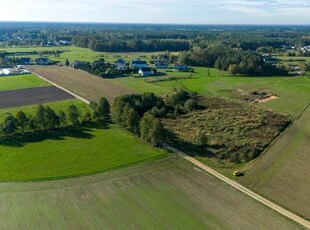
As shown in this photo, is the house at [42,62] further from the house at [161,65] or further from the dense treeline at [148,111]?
the dense treeline at [148,111]

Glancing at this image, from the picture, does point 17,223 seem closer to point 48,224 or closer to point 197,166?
point 48,224

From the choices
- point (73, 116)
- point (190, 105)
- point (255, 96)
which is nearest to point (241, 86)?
point (255, 96)

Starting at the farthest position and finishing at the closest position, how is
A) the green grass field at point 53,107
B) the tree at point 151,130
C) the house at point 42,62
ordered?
the house at point 42,62
the green grass field at point 53,107
the tree at point 151,130

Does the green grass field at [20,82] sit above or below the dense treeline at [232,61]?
below

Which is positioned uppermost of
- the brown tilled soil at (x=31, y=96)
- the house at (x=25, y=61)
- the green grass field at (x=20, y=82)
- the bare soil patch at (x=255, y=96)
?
the house at (x=25, y=61)

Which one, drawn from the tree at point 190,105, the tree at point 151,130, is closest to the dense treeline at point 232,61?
the tree at point 190,105

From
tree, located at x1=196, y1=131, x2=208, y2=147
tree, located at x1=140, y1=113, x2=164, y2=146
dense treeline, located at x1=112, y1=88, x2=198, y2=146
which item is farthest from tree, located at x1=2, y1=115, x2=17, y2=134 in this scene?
tree, located at x1=196, y1=131, x2=208, y2=147

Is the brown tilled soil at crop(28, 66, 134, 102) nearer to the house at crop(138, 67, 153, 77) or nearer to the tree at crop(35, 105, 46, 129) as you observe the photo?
the house at crop(138, 67, 153, 77)
